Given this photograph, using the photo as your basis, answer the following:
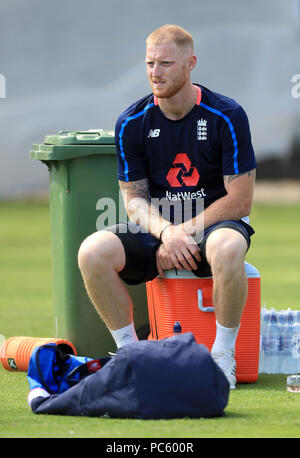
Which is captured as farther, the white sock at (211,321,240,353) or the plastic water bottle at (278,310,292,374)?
the plastic water bottle at (278,310,292,374)

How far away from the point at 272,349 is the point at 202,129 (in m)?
1.29

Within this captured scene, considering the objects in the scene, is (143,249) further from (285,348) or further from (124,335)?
(285,348)

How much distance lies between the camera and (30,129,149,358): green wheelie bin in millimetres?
5352

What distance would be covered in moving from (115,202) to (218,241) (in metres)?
1.02

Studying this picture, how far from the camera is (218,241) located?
178 inches

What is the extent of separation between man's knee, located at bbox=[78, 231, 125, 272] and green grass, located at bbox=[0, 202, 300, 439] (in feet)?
2.42

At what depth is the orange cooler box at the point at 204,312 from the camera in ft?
15.8

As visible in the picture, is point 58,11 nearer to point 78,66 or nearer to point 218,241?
point 78,66

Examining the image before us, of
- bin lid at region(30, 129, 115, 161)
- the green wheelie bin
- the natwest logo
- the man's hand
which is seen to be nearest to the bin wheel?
the green wheelie bin

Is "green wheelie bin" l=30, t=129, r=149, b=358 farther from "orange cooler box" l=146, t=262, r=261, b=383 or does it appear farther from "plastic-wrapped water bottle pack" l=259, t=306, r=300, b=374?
"plastic-wrapped water bottle pack" l=259, t=306, r=300, b=374

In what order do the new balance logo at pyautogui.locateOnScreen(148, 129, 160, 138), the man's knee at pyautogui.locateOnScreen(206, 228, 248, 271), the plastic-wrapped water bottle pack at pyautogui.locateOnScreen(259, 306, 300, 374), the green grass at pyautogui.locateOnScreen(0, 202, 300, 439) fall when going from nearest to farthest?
the green grass at pyautogui.locateOnScreen(0, 202, 300, 439)
the man's knee at pyautogui.locateOnScreen(206, 228, 248, 271)
the new balance logo at pyautogui.locateOnScreen(148, 129, 160, 138)
the plastic-wrapped water bottle pack at pyautogui.locateOnScreen(259, 306, 300, 374)

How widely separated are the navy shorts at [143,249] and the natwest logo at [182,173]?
31 cm

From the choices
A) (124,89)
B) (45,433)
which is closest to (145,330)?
(45,433)

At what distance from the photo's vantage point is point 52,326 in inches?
268
